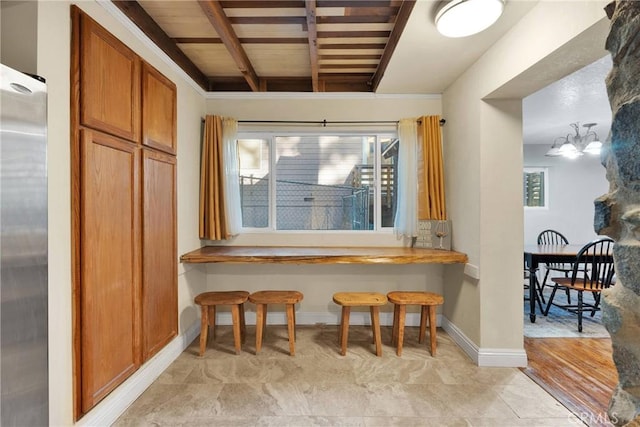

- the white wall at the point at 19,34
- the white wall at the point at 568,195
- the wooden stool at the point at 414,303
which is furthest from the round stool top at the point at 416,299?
the white wall at the point at 568,195

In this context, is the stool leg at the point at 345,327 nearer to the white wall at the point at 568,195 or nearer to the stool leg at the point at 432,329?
the stool leg at the point at 432,329

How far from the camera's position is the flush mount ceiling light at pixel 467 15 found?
5.37 ft

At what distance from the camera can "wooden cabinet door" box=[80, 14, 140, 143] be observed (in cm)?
155

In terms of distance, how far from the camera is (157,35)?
217 cm

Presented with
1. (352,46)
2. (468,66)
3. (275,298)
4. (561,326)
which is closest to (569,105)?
(468,66)

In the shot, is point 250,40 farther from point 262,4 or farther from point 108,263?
point 108,263

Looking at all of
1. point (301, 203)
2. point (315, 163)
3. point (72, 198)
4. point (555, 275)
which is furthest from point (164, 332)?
point (555, 275)

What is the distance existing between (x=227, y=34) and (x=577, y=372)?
362cm

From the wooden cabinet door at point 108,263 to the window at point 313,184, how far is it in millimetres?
1432

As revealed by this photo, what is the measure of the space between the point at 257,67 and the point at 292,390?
2.77 metres

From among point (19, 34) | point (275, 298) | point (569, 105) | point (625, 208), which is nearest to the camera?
point (625, 208)

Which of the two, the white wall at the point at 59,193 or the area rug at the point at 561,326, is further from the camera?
the area rug at the point at 561,326

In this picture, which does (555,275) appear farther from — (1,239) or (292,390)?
(1,239)

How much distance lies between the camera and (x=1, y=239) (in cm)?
110
